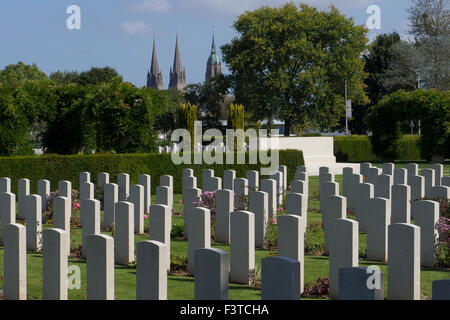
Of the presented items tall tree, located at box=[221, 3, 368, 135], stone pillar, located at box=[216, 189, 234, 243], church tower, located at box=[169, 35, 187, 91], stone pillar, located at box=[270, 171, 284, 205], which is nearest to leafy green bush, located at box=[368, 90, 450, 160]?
tall tree, located at box=[221, 3, 368, 135]

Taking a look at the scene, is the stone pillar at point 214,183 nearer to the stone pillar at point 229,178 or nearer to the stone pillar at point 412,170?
the stone pillar at point 229,178

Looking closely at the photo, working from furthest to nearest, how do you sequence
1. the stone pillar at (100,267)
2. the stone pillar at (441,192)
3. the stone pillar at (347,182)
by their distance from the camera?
1. the stone pillar at (347,182)
2. the stone pillar at (441,192)
3. the stone pillar at (100,267)

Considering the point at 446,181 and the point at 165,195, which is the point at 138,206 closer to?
the point at 165,195

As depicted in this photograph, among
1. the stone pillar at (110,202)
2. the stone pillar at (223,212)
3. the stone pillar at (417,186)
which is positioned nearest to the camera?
the stone pillar at (223,212)

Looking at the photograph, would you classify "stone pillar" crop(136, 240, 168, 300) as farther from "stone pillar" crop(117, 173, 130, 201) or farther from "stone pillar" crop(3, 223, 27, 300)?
"stone pillar" crop(117, 173, 130, 201)

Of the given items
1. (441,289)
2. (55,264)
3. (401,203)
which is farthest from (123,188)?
(441,289)

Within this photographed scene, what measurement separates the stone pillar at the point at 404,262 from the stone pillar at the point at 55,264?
3382 mm

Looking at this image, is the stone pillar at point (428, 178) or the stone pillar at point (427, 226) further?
the stone pillar at point (428, 178)

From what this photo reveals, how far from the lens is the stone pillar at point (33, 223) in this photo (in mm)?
9180

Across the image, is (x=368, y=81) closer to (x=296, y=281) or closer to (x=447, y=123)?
(x=447, y=123)

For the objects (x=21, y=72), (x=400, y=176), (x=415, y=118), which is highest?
(x=21, y=72)

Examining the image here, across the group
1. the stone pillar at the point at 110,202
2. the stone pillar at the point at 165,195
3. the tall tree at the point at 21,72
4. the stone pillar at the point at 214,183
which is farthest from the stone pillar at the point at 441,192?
the tall tree at the point at 21,72

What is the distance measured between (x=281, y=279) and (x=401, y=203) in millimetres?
7018

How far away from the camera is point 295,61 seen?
136 feet
